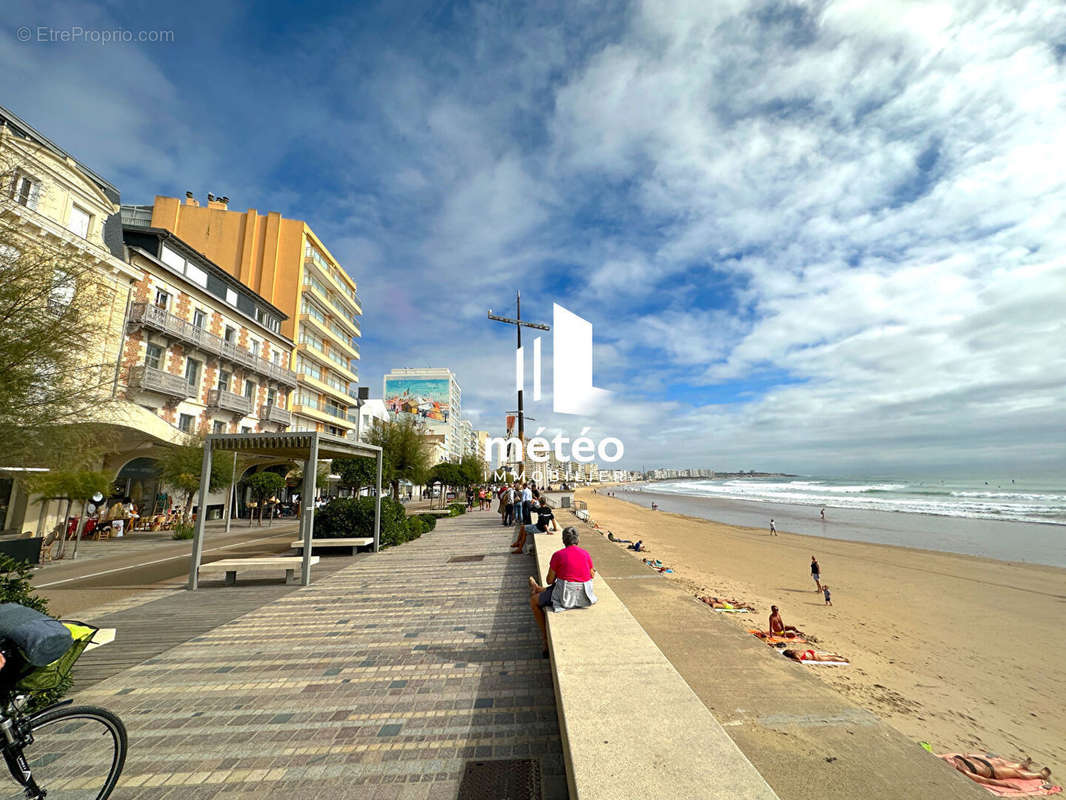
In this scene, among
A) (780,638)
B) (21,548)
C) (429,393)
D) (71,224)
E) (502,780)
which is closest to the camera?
(502,780)

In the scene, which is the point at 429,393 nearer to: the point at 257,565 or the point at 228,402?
the point at 228,402

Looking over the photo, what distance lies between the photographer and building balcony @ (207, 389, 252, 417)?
2439 centimetres

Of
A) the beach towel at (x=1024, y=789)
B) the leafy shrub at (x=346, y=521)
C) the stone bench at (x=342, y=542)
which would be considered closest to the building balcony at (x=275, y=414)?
the leafy shrub at (x=346, y=521)

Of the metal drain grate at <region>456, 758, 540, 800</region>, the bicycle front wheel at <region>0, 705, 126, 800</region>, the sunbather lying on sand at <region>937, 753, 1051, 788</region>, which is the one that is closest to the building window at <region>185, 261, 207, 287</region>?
the bicycle front wheel at <region>0, 705, 126, 800</region>

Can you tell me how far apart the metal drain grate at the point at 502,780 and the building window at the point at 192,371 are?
1034 inches

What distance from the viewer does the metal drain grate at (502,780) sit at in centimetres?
296

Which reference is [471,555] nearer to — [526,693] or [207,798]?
[526,693]

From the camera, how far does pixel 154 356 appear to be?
21.5 meters

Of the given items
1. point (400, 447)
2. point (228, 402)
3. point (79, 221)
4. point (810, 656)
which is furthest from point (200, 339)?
point (810, 656)

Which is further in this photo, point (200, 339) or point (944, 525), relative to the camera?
point (944, 525)

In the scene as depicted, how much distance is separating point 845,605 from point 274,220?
139 feet

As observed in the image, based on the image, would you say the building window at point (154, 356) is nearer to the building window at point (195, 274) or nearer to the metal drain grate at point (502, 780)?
the building window at point (195, 274)

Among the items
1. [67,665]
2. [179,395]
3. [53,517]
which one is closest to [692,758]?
[67,665]

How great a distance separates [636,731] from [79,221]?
24392 millimetres
